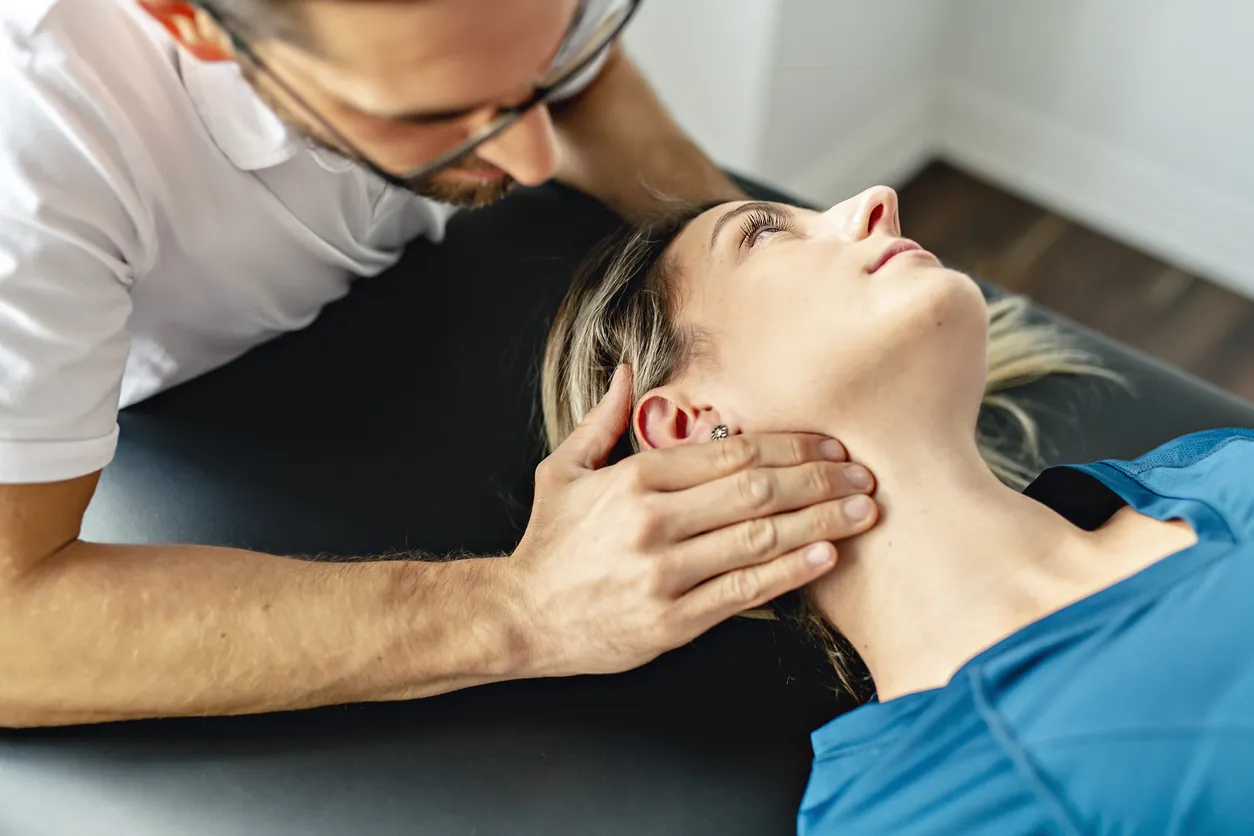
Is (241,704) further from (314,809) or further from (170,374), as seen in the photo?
(170,374)

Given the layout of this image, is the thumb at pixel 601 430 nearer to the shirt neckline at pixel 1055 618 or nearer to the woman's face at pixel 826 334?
the woman's face at pixel 826 334

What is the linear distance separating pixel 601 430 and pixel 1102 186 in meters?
1.89

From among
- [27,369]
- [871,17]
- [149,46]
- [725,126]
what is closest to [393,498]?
[27,369]

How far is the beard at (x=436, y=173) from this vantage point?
95cm

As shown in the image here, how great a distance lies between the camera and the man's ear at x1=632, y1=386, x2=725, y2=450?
3.73 ft

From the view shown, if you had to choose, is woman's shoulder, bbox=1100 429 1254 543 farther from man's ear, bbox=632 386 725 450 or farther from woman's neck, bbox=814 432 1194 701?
man's ear, bbox=632 386 725 450

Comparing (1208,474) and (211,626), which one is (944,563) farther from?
(211,626)

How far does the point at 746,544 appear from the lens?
100 centimetres

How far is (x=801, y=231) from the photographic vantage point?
1158 millimetres

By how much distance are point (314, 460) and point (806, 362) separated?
64 centimetres

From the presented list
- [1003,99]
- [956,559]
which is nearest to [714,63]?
[1003,99]

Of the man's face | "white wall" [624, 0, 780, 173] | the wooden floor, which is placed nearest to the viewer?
the man's face

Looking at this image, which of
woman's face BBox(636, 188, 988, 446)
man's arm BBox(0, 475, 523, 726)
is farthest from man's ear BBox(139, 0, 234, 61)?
woman's face BBox(636, 188, 988, 446)

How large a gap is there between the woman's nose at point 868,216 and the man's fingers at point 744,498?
0.27 metres
